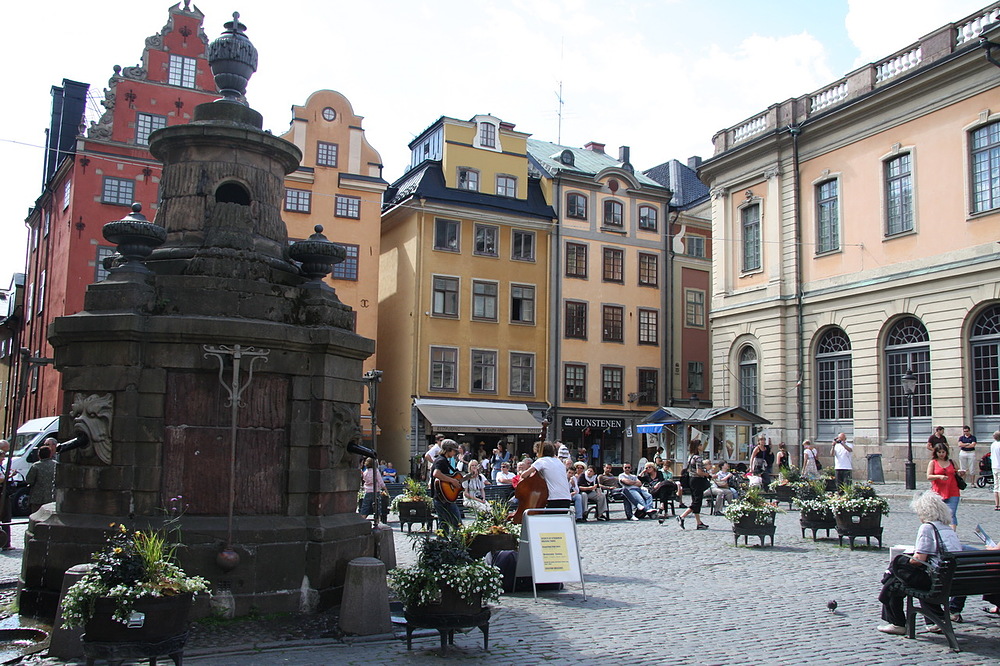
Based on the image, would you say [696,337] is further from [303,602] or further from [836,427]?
[303,602]

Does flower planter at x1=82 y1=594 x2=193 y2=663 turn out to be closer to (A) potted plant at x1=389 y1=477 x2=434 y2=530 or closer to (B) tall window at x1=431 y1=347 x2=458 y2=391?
(A) potted plant at x1=389 y1=477 x2=434 y2=530

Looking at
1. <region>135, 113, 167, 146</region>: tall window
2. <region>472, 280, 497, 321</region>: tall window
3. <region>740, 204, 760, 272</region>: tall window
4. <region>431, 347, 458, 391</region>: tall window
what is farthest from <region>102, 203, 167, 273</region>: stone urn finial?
<region>472, 280, 497, 321</region>: tall window

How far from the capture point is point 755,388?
117ft

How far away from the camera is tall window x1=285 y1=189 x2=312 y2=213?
36.8 m

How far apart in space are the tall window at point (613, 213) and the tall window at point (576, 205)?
3.75 feet

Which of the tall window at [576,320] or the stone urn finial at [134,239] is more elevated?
the tall window at [576,320]

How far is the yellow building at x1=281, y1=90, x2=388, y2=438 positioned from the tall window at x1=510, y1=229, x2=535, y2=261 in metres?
6.28

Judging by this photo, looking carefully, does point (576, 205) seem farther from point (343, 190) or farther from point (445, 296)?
point (343, 190)

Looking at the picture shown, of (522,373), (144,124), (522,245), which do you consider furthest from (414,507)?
(522,245)

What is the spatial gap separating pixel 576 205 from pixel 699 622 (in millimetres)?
35176

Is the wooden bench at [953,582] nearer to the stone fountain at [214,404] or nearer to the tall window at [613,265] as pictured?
the stone fountain at [214,404]

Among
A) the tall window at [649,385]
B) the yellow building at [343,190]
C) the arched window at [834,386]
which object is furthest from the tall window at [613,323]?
the arched window at [834,386]

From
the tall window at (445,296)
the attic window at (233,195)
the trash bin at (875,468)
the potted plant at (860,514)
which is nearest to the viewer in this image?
the attic window at (233,195)

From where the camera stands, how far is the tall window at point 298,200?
3684cm
